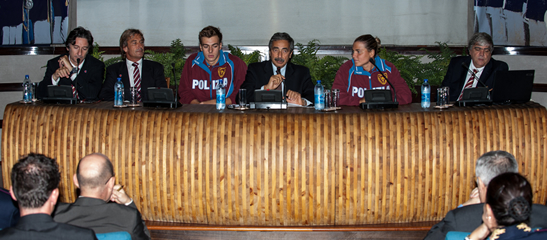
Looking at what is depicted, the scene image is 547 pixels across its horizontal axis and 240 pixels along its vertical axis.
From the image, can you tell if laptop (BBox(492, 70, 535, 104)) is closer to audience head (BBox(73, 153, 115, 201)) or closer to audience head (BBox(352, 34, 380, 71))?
audience head (BBox(352, 34, 380, 71))

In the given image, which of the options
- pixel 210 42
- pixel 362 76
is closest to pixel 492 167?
pixel 362 76

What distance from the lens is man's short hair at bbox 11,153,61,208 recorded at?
1.34 m

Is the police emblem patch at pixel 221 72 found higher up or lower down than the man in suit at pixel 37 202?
higher up

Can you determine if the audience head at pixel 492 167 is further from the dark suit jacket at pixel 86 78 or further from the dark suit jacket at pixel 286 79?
the dark suit jacket at pixel 86 78

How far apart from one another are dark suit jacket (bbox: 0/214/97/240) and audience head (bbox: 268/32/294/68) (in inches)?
94.5

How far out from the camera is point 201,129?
2.60 meters

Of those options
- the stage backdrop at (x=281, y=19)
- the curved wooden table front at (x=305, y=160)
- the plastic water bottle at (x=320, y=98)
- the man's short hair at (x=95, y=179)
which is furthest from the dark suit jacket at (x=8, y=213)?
the stage backdrop at (x=281, y=19)

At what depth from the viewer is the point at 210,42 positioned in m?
3.70

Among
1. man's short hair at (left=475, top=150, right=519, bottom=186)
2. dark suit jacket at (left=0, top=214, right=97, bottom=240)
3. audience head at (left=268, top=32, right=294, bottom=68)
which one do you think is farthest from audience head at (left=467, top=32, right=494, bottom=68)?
dark suit jacket at (left=0, top=214, right=97, bottom=240)

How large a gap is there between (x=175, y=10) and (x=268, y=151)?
3.67 m

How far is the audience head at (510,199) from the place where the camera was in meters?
1.26

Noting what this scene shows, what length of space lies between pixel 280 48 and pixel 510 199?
2.43 metres

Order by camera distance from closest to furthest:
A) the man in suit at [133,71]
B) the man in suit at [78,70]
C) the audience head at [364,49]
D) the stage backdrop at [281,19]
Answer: the audience head at [364,49] → the man in suit at [78,70] → the man in suit at [133,71] → the stage backdrop at [281,19]

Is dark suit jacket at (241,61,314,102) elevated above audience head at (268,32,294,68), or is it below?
below
